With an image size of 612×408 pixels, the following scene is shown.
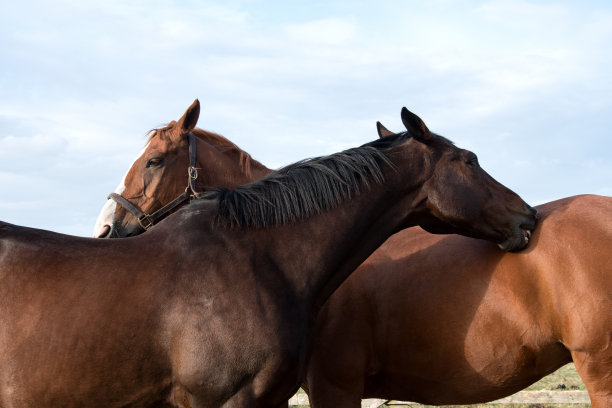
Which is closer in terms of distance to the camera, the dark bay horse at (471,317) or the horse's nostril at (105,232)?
the dark bay horse at (471,317)

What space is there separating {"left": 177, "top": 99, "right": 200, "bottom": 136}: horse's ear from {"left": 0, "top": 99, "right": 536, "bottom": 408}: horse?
5.21 ft

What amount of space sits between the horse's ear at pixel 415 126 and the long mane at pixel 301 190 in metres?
0.26

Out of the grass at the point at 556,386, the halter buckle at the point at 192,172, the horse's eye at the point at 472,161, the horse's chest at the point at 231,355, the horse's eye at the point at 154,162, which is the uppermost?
the horse's eye at the point at 154,162

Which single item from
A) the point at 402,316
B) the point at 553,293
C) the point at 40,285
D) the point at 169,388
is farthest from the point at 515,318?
the point at 40,285

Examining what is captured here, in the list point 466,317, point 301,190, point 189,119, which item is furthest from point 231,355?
point 189,119

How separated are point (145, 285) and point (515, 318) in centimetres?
245

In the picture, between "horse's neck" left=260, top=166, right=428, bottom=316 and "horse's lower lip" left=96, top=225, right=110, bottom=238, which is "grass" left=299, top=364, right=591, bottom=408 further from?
"horse's lower lip" left=96, top=225, right=110, bottom=238

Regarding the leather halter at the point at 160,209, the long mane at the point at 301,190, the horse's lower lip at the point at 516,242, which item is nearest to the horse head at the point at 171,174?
the leather halter at the point at 160,209

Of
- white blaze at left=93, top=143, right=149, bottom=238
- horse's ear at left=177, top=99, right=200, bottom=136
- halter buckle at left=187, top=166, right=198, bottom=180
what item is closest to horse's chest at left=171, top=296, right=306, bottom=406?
white blaze at left=93, top=143, right=149, bottom=238

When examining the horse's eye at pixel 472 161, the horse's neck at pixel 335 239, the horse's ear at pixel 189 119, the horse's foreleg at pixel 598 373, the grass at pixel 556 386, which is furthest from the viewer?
the grass at pixel 556 386

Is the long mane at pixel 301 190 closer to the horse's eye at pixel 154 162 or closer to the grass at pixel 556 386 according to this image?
the horse's eye at pixel 154 162

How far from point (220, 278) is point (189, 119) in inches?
90.9

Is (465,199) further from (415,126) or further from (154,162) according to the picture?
(154,162)

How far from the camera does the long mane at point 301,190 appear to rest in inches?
160
